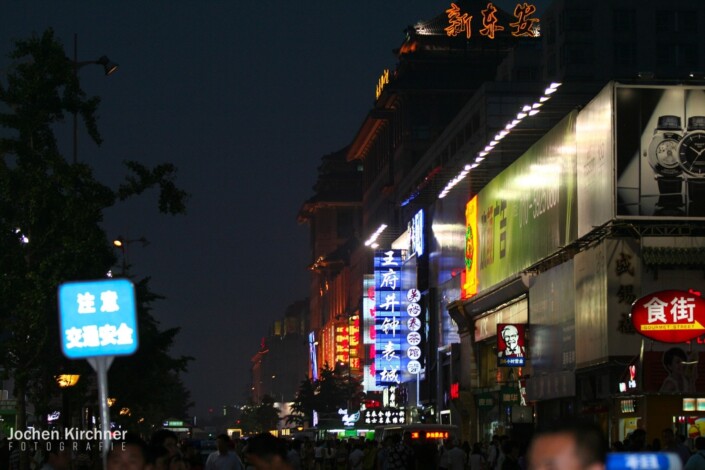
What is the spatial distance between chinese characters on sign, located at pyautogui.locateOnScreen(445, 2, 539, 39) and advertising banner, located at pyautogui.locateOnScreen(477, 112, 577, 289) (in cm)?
6431

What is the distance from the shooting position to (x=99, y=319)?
923cm

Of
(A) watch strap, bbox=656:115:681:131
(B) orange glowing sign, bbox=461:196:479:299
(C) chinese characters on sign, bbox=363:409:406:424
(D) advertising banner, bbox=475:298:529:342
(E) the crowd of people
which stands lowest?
(C) chinese characters on sign, bbox=363:409:406:424

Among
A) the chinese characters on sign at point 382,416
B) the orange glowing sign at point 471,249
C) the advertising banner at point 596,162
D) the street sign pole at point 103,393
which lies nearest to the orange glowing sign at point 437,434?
the advertising banner at point 596,162

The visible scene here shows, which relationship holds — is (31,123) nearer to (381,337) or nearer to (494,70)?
(381,337)

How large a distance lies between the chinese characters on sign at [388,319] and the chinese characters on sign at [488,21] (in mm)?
41122

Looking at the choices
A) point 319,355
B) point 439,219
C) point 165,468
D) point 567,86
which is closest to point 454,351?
point 439,219

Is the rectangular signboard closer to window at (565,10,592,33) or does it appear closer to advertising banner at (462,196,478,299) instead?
advertising banner at (462,196,478,299)

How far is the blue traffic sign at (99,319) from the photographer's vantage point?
360 inches

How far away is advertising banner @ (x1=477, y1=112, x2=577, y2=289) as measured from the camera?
4738 cm

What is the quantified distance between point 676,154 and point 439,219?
3277cm

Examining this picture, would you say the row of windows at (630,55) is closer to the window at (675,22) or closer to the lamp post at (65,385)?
the window at (675,22)

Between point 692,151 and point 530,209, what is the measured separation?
1050cm

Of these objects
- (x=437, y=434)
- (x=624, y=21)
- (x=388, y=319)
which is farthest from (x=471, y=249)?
(x=624, y=21)

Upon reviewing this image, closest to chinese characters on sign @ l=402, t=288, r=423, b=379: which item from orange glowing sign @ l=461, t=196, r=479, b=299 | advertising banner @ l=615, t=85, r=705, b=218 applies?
orange glowing sign @ l=461, t=196, r=479, b=299
